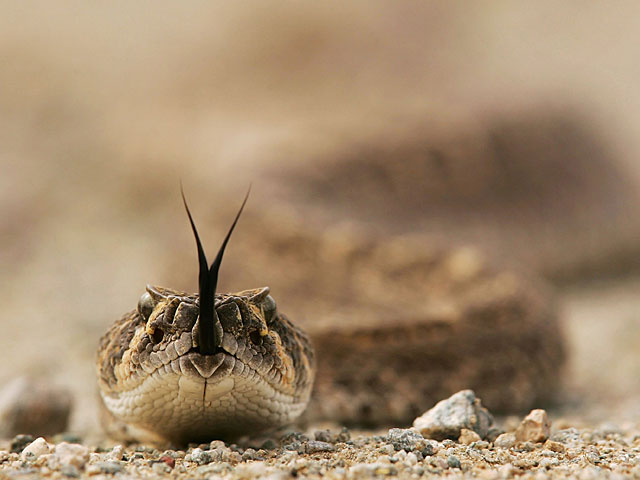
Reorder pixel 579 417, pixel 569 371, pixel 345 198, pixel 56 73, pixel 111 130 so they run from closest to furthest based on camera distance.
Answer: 1. pixel 579 417
2. pixel 569 371
3. pixel 345 198
4. pixel 111 130
5. pixel 56 73

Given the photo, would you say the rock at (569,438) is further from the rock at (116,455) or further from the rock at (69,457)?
the rock at (69,457)

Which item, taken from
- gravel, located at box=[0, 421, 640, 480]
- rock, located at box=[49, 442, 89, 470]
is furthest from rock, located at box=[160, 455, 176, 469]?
rock, located at box=[49, 442, 89, 470]

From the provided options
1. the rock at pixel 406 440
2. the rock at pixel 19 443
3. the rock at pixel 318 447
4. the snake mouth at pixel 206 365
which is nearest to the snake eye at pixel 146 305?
the snake mouth at pixel 206 365

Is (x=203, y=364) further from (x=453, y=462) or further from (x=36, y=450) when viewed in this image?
(x=453, y=462)

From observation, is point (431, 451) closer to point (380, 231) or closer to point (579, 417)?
point (579, 417)

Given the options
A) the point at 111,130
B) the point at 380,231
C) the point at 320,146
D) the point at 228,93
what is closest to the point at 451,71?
the point at 228,93

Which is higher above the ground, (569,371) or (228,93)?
(228,93)

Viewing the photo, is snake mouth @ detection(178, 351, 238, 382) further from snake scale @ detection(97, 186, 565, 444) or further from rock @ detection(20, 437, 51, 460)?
rock @ detection(20, 437, 51, 460)
